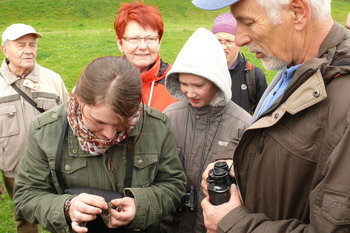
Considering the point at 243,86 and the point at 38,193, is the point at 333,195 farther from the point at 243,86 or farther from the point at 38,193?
the point at 243,86

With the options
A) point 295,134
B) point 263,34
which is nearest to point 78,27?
point 263,34

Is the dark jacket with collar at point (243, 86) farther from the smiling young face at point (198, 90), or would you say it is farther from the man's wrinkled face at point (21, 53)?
the man's wrinkled face at point (21, 53)

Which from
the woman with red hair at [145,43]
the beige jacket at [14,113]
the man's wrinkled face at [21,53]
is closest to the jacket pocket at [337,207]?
the woman with red hair at [145,43]

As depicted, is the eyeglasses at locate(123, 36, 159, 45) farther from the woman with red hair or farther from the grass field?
the grass field

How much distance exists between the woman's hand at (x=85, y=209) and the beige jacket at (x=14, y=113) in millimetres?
2442

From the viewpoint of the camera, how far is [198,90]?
310 centimetres

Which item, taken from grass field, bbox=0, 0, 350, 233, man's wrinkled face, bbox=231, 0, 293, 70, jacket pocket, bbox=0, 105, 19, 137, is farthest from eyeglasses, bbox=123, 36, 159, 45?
grass field, bbox=0, 0, 350, 233

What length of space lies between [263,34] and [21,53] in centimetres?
339

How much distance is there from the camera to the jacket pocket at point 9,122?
14.0 ft

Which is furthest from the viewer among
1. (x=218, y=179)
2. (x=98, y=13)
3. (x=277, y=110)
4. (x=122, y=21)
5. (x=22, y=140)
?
(x=98, y=13)

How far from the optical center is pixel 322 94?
1.62 metres

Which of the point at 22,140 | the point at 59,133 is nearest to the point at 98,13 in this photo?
the point at 22,140

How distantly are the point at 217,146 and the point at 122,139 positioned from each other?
0.90 meters

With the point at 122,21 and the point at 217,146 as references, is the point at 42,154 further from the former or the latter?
the point at 122,21
